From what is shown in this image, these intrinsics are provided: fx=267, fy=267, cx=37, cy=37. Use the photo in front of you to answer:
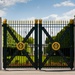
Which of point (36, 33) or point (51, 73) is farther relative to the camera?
point (36, 33)

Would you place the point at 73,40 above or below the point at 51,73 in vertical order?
above

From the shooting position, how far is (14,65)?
18.3m

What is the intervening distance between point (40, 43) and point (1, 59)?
110 inches

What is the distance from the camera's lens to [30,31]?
59.4ft

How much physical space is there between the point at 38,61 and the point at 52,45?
56.7 inches

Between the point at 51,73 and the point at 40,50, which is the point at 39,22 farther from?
the point at 51,73

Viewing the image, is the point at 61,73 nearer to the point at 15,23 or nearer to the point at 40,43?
the point at 40,43

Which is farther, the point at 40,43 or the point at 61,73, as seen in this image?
the point at 40,43

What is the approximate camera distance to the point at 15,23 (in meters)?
18.0

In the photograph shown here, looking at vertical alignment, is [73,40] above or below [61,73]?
above

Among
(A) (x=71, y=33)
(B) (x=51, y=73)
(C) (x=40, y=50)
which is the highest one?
(A) (x=71, y=33)

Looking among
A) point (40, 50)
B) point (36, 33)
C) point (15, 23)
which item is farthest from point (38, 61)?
point (15, 23)

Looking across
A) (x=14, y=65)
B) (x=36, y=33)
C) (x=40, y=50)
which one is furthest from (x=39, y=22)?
(x=14, y=65)

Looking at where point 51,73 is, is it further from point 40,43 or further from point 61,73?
point 40,43
